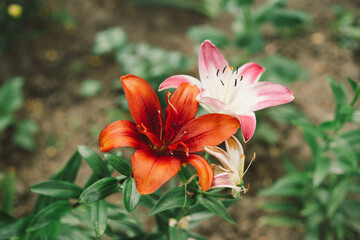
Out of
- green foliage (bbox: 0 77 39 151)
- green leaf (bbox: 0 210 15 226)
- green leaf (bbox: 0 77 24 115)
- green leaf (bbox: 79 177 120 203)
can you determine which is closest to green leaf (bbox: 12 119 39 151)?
green foliage (bbox: 0 77 39 151)

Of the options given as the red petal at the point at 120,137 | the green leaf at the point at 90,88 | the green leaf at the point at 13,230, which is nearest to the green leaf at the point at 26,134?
the green leaf at the point at 90,88

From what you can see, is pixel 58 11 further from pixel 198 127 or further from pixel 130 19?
pixel 198 127

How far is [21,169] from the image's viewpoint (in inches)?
78.7

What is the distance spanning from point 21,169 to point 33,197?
0.22 meters

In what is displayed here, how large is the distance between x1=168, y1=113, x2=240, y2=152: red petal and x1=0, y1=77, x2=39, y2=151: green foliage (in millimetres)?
1615

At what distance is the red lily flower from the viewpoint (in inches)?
26.6

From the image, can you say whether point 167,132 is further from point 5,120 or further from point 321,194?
point 5,120

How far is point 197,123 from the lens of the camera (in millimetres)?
752

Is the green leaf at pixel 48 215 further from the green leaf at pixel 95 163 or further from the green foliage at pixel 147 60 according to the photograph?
the green foliage at pixel 147 60

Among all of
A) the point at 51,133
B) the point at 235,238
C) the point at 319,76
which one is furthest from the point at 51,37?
the point at 319,76

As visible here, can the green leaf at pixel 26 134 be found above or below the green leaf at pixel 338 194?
above

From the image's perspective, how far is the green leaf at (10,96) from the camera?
6.63ft

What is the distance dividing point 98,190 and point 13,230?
18.9 inches

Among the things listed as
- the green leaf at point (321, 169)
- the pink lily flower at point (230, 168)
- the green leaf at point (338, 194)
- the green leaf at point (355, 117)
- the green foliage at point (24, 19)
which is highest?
the green foliage at point (24, 19)
